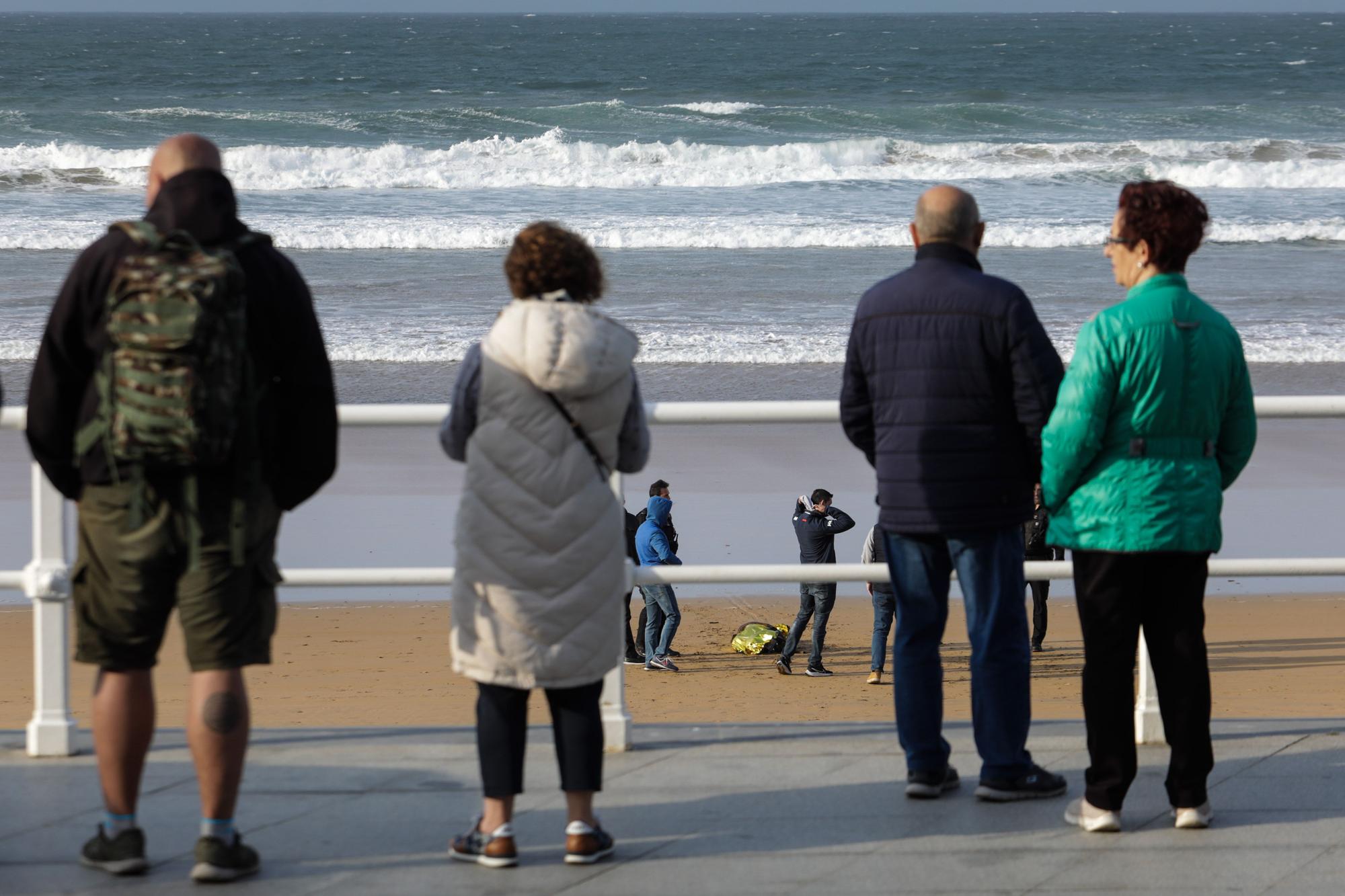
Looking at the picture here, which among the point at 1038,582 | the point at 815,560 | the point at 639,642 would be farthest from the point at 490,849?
the point at 1038,582

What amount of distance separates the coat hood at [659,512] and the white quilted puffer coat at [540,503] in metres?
5.48

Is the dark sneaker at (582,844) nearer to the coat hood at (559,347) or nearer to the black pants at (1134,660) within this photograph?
the coat hood at (559,347)

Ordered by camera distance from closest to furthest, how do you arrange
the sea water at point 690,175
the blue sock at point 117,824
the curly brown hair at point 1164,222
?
the blue sock at point 117,824 → the curly brown hair at point 1164,222 → the sea water at point 690,175

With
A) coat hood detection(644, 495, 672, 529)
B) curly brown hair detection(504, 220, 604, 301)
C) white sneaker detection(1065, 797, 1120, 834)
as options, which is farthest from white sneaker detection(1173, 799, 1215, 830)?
coat hood detection(644, 495, 672, 529)

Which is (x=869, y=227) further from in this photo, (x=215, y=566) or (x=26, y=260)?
(x=215, y=566)

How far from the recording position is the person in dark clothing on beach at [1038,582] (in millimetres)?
8391

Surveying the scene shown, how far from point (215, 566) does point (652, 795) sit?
1252 mm

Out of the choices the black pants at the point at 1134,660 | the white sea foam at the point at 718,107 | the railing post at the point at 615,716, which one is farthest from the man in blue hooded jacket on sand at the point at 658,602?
the white sea foam at the point at 718,107

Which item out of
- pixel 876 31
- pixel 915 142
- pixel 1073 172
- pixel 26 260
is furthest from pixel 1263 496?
pixel 876 31

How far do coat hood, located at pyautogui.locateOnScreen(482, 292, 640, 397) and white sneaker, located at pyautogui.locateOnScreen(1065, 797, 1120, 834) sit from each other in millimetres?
1382

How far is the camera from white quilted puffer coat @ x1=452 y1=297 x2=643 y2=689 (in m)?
2.98

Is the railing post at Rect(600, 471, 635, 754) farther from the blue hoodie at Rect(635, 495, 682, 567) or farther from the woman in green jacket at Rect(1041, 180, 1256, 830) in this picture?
the blue hoodie at Rect(635, 495, 682, 567)

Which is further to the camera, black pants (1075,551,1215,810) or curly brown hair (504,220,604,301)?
black pants (1075,551,1215,810)

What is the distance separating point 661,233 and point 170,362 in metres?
21.6
